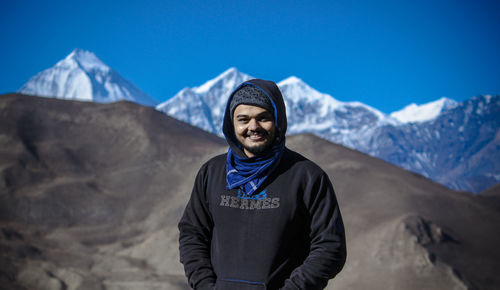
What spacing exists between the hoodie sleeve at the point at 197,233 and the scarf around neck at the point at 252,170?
205mm

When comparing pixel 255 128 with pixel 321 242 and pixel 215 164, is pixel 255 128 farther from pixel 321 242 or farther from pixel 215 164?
pixel 321 242

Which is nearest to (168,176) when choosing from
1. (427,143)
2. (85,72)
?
(427,143)

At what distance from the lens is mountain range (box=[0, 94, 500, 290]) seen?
607 inches

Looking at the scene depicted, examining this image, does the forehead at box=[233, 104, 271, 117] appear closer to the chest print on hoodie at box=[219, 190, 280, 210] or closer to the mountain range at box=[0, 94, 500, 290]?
the chest print on hoodie at box=[219, 190, 280, 210]

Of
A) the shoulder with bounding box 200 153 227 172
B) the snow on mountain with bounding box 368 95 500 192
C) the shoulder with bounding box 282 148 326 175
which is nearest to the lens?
the shoulder with bounding box 282 148 326 175

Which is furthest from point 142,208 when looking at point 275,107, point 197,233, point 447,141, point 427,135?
point 427,135

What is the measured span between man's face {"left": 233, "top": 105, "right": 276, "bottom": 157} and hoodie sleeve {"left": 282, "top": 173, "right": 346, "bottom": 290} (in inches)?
13.7

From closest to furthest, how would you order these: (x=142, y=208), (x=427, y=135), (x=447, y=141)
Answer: (x=142, y=208) → (x=447, y=141) → (x=427, y=135)

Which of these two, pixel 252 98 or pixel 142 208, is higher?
pixel 142 208

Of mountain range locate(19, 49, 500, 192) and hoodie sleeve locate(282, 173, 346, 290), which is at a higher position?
mountain range locate(19, 49, 500, 192)

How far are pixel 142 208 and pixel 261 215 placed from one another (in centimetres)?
2188

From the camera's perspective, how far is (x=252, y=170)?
7.40 ft

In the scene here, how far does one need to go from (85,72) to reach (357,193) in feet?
657

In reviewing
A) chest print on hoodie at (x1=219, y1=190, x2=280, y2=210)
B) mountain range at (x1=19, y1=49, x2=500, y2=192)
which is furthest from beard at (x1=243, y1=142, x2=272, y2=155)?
mountain range at (x1=19, y1=49, x2=500, y2=192)
